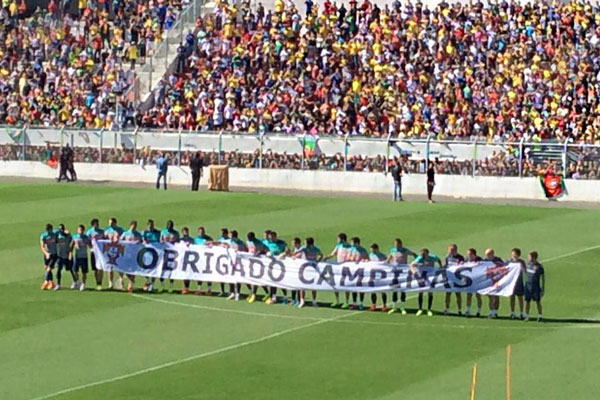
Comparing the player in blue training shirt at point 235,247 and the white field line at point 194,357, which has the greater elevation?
the player in blue training shirt at point 235,247

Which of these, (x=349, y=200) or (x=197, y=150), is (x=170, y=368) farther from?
(x=197, y=150)

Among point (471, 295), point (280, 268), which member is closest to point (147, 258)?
point (280, 268)

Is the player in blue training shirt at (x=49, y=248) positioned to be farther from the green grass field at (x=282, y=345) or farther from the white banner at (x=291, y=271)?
the white banner at (x=291, y=271)

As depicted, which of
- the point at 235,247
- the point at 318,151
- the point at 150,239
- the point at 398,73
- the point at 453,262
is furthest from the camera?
the point at 398,73

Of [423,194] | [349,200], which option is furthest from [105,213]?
[423,194]

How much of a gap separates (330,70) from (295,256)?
31259 mm

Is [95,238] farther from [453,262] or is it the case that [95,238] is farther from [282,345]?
[453,262]

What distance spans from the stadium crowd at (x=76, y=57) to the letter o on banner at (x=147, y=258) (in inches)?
1183

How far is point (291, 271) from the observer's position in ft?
112

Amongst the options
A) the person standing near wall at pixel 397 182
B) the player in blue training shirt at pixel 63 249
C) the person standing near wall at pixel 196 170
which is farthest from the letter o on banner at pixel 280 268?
the person standing near wall at pixel 196 170

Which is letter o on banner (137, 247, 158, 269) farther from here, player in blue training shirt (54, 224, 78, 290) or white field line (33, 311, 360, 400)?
white field line (33, 311, 360, 400)

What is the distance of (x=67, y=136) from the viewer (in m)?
63.4

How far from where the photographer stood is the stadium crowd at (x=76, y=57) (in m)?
67.6

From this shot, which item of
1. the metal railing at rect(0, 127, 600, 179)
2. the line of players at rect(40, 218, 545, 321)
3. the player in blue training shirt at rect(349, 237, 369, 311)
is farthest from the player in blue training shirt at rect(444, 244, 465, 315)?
the metal railing at rect(0, 127, 600, 179)
